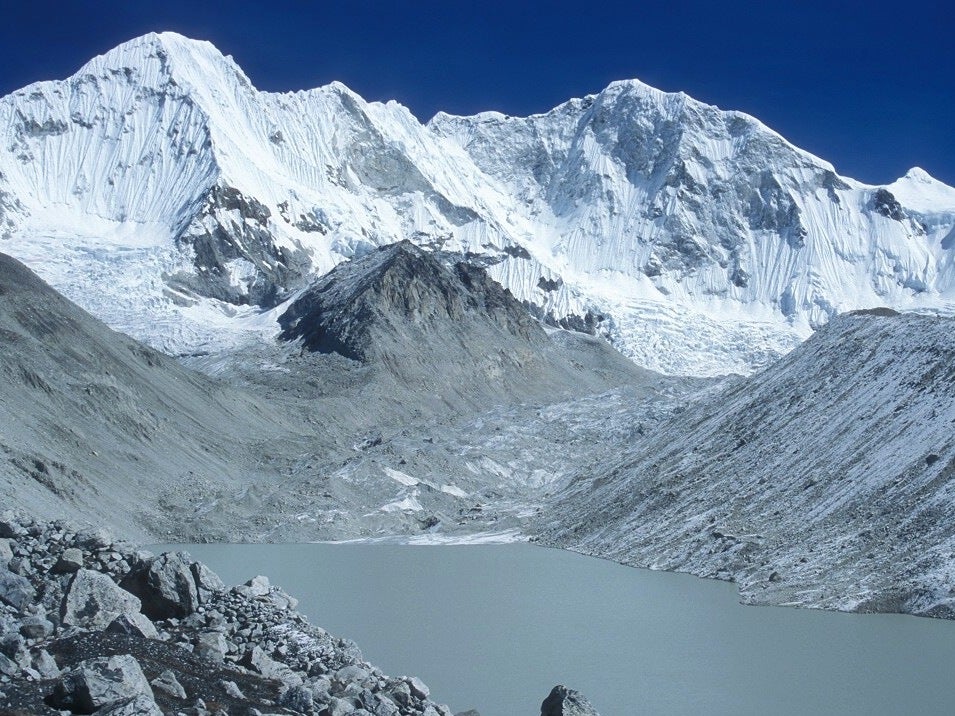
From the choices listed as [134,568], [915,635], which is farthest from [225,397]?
[134,568]

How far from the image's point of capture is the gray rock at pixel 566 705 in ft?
69.4

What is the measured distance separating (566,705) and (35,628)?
347 inches

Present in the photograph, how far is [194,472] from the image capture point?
8412 cm

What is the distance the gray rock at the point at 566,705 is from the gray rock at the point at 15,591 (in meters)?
8.93

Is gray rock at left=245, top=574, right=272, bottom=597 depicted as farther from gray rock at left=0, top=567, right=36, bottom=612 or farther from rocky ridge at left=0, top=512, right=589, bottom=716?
gray rock at left=0, top=567, right=36, bottom=612

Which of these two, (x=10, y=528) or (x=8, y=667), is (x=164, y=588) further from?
(x=8, y=667)

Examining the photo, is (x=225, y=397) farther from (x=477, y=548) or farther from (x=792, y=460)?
(x=792, y=460)

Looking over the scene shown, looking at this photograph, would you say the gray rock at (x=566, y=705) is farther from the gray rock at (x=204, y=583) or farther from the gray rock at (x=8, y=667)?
the gray rock at (x=8, y=667)

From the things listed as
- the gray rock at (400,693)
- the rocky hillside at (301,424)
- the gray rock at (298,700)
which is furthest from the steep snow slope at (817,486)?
the gray rock at (298,700)

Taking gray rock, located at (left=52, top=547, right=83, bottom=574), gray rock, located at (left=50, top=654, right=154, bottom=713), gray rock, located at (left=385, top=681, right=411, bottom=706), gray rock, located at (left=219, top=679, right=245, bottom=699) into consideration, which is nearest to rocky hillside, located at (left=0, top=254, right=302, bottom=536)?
gray rock, located at (left=52, top=547, right=83, bottom=574)

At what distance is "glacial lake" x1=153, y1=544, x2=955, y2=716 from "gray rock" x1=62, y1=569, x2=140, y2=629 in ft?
31.1

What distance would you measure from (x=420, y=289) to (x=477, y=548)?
273 ft

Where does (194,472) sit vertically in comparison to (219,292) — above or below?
below

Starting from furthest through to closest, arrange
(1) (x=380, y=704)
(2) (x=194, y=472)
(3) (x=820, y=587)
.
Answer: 1. (2) (x=194, y=472)
2. (3) (x=820, y=587)
3. (1) (x=380, y=704)
